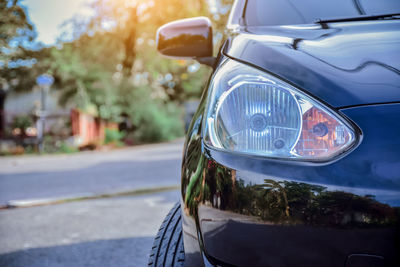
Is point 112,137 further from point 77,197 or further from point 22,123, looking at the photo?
point 77,197

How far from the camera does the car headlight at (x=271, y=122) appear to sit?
1089mm

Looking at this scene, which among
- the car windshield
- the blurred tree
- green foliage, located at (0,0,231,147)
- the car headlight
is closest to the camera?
the car headlight

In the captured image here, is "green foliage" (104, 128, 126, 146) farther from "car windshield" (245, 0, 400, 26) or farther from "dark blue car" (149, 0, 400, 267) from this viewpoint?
"dark blue car" (149, 0, 400, 267)

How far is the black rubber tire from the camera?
1427mm

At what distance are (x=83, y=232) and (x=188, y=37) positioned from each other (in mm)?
1913

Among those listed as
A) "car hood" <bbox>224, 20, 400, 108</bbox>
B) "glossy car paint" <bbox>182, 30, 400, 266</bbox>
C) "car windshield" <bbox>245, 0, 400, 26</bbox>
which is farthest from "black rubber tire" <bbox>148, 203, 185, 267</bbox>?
"car windshield" <bbox>245, 0, 400, 26</bbox>

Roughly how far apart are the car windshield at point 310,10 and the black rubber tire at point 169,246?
0.93 meters

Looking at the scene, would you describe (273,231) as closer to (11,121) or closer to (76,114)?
(76,114)

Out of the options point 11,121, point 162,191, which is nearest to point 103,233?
point 162,191

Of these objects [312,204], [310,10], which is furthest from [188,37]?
[312,204]

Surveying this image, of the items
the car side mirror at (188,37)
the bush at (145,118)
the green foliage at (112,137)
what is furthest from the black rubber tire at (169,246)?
the bush at (145,118)

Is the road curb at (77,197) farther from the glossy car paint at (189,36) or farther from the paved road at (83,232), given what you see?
the glossy car paint at (189,36)

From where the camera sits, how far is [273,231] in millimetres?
1015

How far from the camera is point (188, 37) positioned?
6.76 feet
